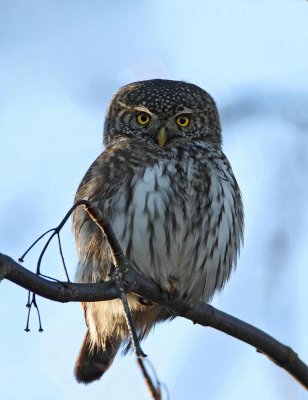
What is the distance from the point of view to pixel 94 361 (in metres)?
5.05

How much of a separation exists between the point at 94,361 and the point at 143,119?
1.57 m

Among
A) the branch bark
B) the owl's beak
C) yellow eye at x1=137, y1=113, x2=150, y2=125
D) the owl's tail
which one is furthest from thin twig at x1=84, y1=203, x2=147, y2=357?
yellow eye at x1=137, y1=113, x2=150, y2=125

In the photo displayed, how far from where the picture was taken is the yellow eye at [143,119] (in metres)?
5.21

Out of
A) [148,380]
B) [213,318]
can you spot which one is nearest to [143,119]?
[213,318]

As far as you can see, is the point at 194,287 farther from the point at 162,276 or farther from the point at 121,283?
the point at 121,283

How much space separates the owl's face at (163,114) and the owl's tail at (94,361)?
1322mm

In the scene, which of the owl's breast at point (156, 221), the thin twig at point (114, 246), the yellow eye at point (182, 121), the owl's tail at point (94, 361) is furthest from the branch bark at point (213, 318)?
the yellow eye at point (182, 121)

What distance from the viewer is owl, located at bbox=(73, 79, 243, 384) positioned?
14.4 feet

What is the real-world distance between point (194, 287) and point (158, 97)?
131cm

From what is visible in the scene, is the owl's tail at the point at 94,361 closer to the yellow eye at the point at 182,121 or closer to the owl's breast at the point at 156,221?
the owl's breast at the point at 156,221

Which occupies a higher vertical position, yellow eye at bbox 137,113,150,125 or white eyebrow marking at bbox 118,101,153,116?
white eyebrow marking at bbox 118,101,153,116

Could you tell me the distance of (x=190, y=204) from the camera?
177 inches

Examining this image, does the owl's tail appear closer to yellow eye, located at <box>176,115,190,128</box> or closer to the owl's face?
the owl's face

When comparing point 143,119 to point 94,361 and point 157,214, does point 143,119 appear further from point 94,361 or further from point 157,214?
point 94,361
